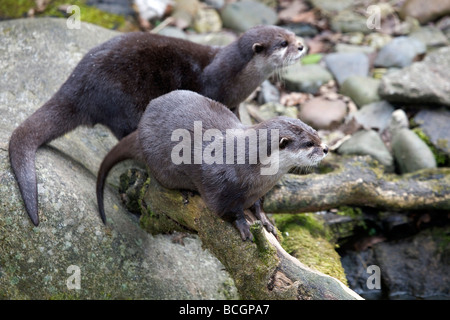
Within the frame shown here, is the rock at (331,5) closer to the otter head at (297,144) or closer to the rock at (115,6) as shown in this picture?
the rock at (115,6)

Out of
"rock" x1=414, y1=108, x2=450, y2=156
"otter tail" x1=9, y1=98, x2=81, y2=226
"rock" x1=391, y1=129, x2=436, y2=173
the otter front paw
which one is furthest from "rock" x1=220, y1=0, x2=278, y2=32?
the otter front paw

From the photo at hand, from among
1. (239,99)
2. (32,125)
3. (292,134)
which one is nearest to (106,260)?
(32,125)

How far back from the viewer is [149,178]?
266 cm

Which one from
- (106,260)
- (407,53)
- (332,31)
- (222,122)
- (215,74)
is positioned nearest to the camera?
(222,122)

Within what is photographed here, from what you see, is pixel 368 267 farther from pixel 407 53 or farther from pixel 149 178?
pixel 407 53

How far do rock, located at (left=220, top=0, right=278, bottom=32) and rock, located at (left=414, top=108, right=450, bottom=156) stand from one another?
1.87 metres

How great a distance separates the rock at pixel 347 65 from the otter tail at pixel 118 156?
2495mm

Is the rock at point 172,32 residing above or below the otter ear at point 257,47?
below

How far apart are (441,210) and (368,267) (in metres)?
0.56

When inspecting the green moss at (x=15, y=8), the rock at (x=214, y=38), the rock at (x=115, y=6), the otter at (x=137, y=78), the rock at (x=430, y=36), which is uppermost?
the otter at (x=137, y=78)

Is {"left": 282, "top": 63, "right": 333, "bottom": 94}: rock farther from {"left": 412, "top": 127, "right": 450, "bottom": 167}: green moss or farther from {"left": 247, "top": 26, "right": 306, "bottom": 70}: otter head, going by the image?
{"left": 247, "top": 26, "right": 306, "bottom": 70}: otter head

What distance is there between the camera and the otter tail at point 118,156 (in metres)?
2.58

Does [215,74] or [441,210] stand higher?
[215,74]

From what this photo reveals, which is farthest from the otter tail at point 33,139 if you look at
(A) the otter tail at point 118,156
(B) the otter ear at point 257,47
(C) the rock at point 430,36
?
(C) the rock at point 430,36
